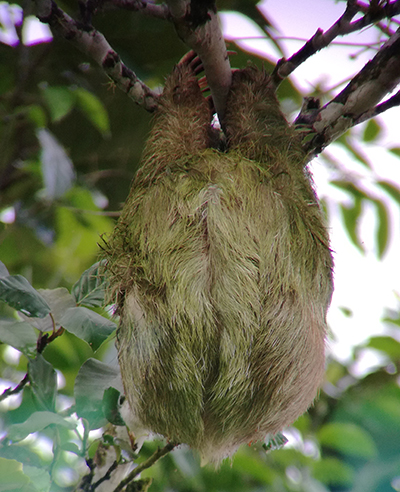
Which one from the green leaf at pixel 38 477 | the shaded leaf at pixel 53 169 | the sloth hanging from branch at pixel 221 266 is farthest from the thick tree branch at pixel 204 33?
the green leaf at pixel 38 477

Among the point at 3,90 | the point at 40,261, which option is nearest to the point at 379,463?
the point at 40,261

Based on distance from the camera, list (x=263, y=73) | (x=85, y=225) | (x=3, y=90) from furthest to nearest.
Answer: (x=3, y=90) → (x=85, y=225) → (x=263, y=73)

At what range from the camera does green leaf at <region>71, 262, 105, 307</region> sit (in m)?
A: 0.78

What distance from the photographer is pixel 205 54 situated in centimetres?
79

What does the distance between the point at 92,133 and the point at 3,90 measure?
0.38 m

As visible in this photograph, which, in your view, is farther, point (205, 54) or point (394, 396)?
point (394, 396)

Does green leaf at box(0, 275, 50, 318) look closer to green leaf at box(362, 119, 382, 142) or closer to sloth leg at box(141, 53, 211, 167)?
sloth leg at box(141, 53, 211, 167)

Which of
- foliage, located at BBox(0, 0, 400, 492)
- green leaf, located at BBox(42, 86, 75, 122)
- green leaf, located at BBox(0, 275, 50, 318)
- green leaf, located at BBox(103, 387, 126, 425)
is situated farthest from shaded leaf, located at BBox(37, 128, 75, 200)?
green leaf, located at BBox(103, 387, 126, 425)

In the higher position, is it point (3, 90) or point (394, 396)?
point (3, 90)

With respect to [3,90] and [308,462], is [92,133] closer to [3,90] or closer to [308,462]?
[3,90]

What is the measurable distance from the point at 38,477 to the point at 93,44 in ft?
2.33

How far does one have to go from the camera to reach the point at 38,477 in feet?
2.42

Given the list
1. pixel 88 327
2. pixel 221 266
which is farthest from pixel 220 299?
pixel 88 327

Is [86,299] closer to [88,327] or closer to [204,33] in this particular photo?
[88,327]
